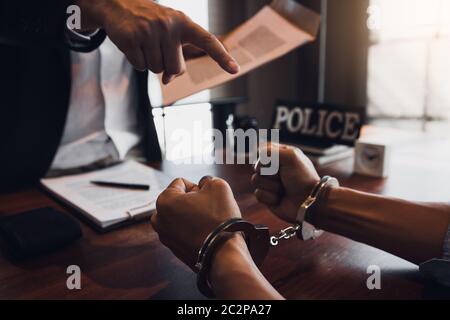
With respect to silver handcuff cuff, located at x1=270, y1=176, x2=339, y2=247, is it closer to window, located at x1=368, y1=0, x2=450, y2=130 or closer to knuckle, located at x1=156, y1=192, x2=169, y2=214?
knuckle, located at x1=156, y1=192, x2=169, y2=214

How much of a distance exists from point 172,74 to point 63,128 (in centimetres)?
51

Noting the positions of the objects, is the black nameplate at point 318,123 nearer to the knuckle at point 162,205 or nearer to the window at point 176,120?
the window at point 176,120

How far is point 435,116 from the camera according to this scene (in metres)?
2.46

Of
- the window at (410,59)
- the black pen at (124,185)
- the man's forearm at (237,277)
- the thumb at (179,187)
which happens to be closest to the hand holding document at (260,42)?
the black pen at (124,185)

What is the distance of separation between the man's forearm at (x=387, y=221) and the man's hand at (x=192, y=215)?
255 mm

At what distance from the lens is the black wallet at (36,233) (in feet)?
2.21

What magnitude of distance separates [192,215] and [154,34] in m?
0.30

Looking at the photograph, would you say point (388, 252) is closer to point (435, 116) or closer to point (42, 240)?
point (42, 240)

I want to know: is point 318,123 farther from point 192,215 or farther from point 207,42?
point 192,215

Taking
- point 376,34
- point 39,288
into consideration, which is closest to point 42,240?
point 39,288

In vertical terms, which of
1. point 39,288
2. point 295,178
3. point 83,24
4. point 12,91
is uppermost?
point 83,24

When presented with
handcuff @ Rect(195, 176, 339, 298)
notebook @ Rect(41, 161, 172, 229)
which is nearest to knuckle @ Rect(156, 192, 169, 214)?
handcuff @ Rect(195, 176, 339, 298)

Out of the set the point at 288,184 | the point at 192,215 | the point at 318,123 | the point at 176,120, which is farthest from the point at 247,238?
the point at 176,120

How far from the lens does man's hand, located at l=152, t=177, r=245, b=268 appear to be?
0.58m
